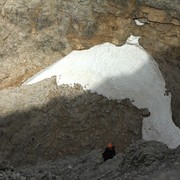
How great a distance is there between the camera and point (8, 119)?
69.9 feet

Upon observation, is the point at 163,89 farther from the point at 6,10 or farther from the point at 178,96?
the point at 6,10

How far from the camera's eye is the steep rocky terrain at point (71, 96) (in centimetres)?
1674

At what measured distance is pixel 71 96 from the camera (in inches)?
870

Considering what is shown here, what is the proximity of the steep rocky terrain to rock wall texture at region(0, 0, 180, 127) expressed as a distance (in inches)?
2.5

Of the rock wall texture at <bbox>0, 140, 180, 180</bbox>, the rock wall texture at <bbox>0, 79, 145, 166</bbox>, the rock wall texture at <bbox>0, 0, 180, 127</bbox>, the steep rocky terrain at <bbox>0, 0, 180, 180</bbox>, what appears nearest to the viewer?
the rock wall texture at <bbox>0, 140, 180, 180</bbox>

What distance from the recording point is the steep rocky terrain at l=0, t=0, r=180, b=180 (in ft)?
54.9

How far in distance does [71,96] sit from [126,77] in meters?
3.72

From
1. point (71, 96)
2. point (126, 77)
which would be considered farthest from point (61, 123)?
point (126, 77)

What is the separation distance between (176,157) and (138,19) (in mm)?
13869

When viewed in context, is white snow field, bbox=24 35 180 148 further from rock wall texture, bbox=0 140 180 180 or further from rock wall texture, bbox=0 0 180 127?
rock wall texture, bbox=0 140 180 180

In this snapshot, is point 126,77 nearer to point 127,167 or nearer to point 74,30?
point 74,30

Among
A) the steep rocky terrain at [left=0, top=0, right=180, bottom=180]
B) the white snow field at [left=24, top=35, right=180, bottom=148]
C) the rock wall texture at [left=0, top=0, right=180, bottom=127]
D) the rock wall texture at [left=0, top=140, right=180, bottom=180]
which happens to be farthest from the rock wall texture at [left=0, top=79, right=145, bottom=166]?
the rock wall texture at [left=0, top=0, right=180, bottom=127]

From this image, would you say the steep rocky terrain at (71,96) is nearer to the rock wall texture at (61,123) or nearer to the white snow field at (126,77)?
the rock wall texture at (61,123)

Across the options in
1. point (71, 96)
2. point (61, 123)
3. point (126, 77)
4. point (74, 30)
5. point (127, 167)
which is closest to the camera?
point (127, 167)
